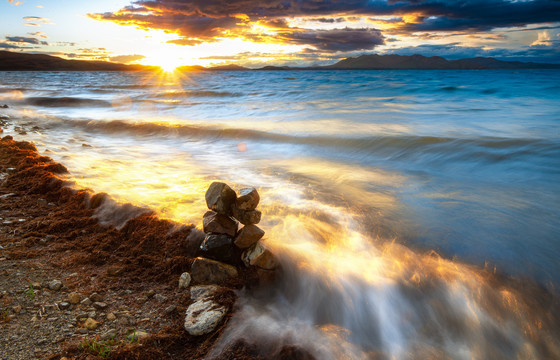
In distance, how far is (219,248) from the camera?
112 inches

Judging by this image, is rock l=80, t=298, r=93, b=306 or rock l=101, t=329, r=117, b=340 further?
rock l=80, t=298, r=93, b=306

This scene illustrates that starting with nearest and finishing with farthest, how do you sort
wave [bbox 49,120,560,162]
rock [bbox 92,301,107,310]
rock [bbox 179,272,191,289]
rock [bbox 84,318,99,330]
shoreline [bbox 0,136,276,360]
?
shoreline [bbox 0,136,276,360]
rock [bbox 84,318,99,330]
rock [bbox 92,301,107,310]
rock [bbox 179,272,191,289]
wave [bbox 49,120,560,162]

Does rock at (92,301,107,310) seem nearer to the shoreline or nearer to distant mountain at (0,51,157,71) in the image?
the shoreline

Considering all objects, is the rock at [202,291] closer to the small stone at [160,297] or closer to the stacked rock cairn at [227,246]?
the stacked rock cairn at [227,246]

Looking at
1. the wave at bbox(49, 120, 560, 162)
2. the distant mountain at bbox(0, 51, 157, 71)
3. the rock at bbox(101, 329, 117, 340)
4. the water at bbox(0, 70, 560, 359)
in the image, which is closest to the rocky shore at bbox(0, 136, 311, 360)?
the rock at bbox(101, 329, 117, 340)

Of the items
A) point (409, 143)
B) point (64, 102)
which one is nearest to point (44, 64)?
point (64, 102)

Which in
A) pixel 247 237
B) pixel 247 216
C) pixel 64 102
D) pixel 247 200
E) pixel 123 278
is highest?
pixel 247 200

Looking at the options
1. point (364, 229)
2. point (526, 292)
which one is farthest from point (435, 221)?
point (526, 292)

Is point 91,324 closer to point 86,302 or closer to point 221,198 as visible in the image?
point 86,302

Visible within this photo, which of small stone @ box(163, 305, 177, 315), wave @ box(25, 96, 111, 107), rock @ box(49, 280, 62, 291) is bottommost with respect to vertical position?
wave @ box(25, 96, 111, 107)

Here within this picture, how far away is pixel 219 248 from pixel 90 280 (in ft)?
3.54

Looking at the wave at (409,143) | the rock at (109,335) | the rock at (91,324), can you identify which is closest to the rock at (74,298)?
the rock at (91,324)

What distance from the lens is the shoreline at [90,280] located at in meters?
2.00

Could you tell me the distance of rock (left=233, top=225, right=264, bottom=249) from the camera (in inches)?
113
